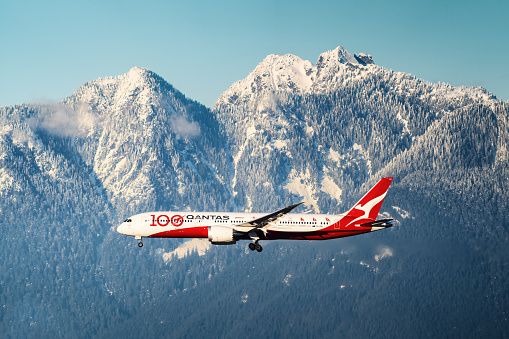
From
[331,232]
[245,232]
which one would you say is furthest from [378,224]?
[245,232]

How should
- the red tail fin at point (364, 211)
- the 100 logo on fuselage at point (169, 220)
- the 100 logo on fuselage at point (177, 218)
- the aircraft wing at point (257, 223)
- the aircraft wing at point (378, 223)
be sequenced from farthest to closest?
1. the red tail fin at point (364, 211)
2. the 100 logo on fuselage at point (177, 218)
3. the 100 logo on fuselage at point (169, 220)
4. the aircraft wing at point (378, 223)
5. the aircraft wing at point (257, 223)

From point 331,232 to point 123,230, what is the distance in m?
38.7

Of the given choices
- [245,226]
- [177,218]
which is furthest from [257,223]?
[177,218]

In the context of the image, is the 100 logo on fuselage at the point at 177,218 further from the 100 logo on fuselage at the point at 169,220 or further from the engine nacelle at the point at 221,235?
the engine nacelle at the point at 221,235

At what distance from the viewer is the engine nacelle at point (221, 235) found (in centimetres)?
12275

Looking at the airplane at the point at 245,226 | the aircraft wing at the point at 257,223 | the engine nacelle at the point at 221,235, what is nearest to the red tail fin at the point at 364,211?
the airplane at the point at 245,226

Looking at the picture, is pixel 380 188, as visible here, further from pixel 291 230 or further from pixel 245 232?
pixel 245 232

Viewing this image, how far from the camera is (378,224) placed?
12444 centimetres

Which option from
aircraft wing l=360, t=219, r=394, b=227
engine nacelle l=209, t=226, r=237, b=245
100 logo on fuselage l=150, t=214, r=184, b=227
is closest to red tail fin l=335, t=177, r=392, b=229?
aircraft wing l=360, t=219, r=394, b=227

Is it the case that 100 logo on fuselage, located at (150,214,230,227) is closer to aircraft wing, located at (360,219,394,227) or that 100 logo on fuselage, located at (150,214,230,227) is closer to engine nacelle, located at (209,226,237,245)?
engine nacelle, located at (209,226,237,245)

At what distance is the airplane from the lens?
124125 mm

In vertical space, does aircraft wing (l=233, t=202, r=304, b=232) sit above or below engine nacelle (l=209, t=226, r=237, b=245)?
above

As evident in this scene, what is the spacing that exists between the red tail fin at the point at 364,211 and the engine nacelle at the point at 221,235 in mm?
20386

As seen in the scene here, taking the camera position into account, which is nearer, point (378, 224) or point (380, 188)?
point (378, 224)
